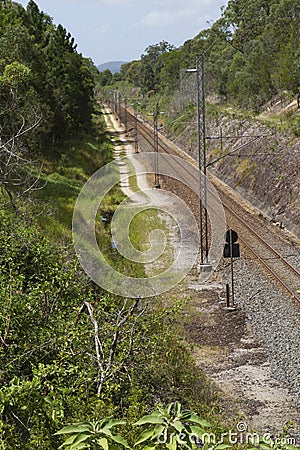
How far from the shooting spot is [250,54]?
55.0m

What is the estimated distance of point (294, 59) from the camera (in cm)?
4166

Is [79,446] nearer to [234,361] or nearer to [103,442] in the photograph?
[103,442]

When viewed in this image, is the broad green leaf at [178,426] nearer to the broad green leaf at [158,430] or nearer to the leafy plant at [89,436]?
the broad green leaf at [158,430]

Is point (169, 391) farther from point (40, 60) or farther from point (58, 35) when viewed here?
point (58, 35)

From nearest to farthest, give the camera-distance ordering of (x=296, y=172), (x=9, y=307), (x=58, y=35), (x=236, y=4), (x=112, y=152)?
(x=9, y=307) → (x=296, y=172) → (x=112, y=152) → (x=58, y=35) → (x=236, y=4)

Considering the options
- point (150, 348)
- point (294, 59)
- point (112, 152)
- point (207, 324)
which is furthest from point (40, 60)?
point (150, 348)

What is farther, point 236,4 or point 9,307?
point 236,4

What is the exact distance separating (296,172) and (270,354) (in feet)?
52.0
